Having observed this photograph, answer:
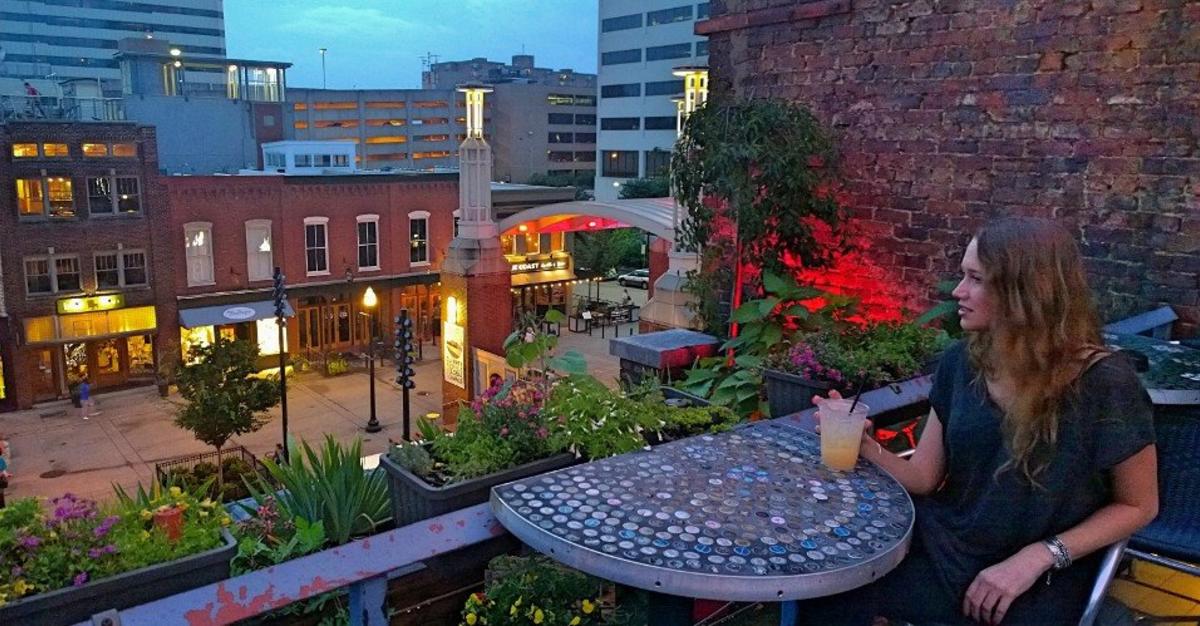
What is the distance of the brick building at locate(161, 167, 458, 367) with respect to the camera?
26156 millimetres

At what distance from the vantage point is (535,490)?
2.39m

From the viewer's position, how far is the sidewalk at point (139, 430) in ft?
58.3

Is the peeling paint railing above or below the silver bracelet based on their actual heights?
above

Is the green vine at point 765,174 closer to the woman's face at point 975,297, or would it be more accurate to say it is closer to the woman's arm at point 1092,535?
the woman's face at point 975,297

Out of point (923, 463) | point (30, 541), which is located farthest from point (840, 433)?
→ point (30, 541)

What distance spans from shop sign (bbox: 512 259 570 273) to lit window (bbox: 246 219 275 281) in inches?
329

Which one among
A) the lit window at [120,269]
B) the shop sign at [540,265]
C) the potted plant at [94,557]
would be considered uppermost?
the potted plant at [94,557]

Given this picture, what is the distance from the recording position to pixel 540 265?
32.5 metres

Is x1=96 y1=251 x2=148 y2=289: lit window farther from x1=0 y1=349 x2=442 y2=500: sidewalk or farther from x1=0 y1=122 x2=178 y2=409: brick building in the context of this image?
x1=0 y1=349 x2=442 y2=500: sidewalk

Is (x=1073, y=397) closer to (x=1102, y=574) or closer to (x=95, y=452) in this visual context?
(x=1102, y=574)

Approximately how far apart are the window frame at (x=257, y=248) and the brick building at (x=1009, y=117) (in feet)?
76.0

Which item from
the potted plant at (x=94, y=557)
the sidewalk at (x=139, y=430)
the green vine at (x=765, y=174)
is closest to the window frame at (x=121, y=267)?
the sidewalk at (x=139, y=430)

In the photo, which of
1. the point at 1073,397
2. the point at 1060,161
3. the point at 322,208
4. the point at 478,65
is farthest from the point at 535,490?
the point at 478,65

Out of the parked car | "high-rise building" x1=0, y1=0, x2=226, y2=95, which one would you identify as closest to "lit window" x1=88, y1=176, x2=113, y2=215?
the parked car
